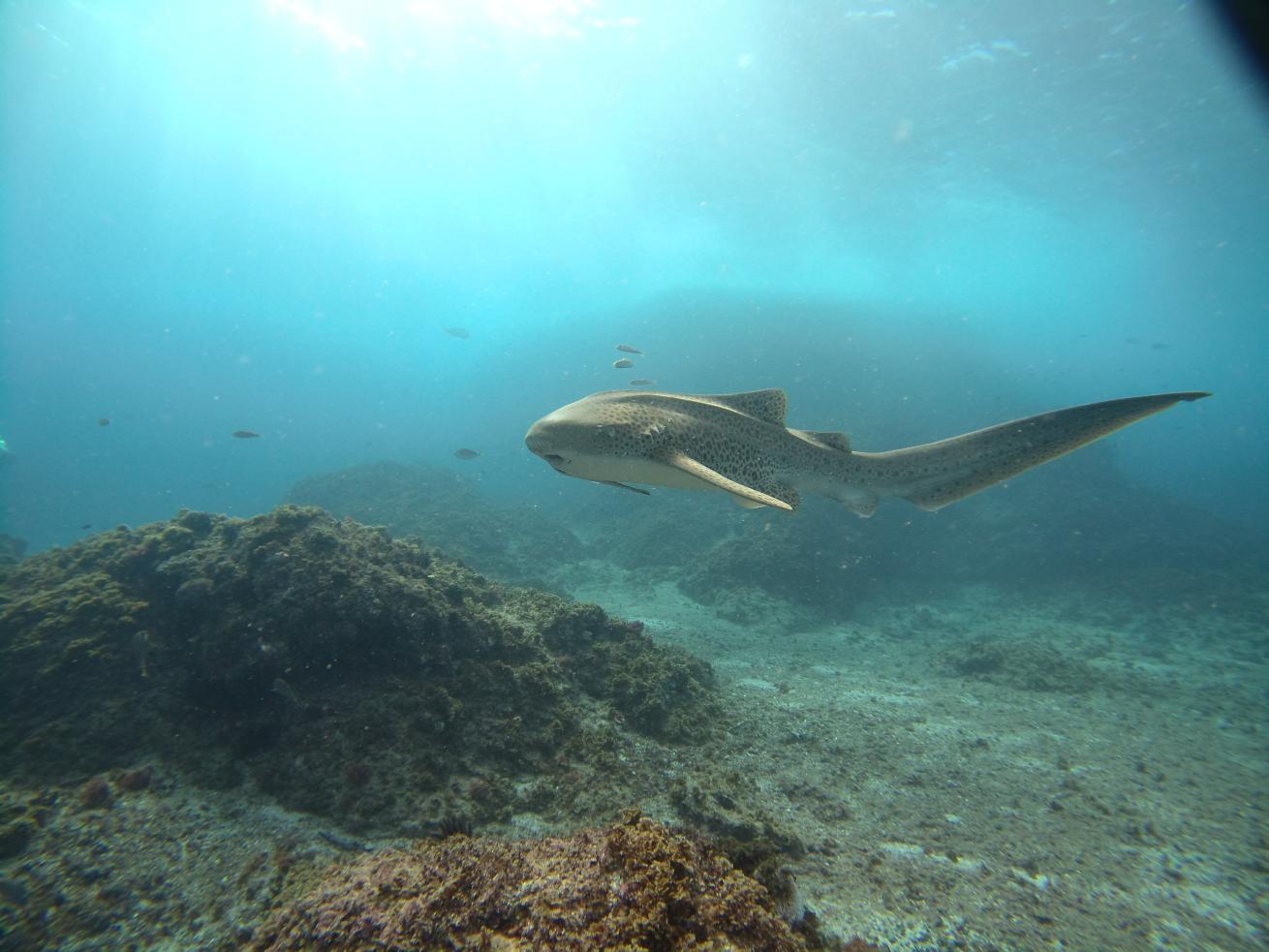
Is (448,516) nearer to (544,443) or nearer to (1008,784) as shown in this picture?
(544,443)

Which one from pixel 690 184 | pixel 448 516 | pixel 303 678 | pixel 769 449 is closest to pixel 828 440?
pixel 769 449

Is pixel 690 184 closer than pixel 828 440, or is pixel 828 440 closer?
pixel 828 440

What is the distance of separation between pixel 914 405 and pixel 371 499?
39.1m

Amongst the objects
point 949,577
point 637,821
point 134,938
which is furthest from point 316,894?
point 949,577

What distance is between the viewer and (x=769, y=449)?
17.2 ft

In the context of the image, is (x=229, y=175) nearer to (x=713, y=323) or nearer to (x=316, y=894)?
(x=713, y=323)

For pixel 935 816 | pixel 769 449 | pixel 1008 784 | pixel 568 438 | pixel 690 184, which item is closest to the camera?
pixel 568 438

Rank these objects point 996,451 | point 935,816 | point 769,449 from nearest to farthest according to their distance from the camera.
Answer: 1. point 996,451
2. point 935,816
3. point 769,449

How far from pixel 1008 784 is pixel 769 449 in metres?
5.35

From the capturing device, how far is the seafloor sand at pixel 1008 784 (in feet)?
12.6

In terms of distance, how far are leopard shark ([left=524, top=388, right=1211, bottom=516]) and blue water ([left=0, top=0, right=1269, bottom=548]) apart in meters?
22.1

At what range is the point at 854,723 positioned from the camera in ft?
23.1

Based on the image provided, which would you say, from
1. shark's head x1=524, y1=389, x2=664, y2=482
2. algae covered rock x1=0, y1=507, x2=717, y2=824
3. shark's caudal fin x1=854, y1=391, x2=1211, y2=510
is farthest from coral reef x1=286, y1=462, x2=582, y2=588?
shark's caudal fin x1=854, y1=391, x2=1211, y2=510

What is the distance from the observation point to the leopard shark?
167 inches
